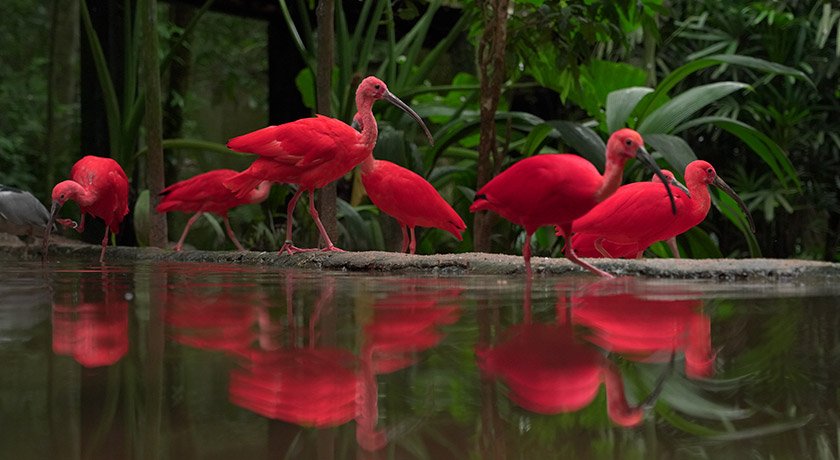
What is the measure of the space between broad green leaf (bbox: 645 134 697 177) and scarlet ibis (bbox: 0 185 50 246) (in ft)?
13.0

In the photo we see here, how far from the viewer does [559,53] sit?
21.6 ft

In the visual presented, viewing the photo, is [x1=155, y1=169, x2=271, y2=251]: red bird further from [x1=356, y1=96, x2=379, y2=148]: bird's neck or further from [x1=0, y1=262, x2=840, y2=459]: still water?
[x1=0, y1=262, x2=840, y2=459]: still water

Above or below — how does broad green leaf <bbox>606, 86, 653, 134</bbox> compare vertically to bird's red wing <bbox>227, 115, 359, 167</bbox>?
above

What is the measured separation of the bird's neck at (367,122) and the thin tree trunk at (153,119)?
5.12ft

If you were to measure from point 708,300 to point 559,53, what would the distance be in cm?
404

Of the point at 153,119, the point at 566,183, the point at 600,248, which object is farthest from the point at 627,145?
the point at 153,119

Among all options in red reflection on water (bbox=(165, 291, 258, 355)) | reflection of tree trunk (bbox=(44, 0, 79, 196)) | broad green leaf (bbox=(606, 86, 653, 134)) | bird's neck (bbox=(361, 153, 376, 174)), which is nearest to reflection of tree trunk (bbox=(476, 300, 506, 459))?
red reflection on water (bbox=(165, 291, 258, 355))

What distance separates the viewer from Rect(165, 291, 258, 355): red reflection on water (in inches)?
71.9

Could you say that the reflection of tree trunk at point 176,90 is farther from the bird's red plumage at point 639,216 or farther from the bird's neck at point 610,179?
the bird's neck at point 610,179

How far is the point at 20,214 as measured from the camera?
259 inches

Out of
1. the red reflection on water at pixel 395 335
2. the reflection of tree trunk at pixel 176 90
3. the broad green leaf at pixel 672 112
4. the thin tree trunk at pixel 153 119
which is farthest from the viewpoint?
the reflection of tree trunk at pixel 176 90

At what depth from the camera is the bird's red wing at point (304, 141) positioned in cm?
518

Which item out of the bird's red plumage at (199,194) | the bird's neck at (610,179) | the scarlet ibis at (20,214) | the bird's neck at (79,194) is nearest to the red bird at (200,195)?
the bird's red plumage at (199,194)

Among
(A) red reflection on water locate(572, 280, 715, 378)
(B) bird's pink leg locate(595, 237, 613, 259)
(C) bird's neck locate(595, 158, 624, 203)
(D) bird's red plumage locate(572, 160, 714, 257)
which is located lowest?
(A) red reflection on water locate(572, 280, 715, 378)
